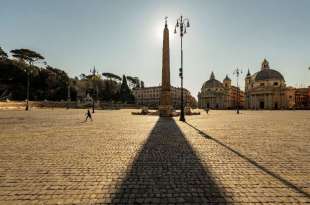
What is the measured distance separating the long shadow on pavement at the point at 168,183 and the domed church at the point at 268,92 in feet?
359

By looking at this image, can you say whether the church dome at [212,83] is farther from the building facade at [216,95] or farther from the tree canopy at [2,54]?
the tree canopy at [2,54]

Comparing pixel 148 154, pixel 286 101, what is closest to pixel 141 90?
pixel 286 101

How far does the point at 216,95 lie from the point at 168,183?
13015 centimetres

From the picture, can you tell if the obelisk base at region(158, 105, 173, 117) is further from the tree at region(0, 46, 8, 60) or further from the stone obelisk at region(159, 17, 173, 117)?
the tree at region(0, 46, 8, 60)

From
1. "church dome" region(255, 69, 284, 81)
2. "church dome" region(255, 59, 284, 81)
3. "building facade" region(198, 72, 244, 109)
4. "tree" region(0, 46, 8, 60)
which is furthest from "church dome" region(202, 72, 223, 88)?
"tree" region(0, 46, 8, 60)

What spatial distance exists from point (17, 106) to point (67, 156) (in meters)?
61.8

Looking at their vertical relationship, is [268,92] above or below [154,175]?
above

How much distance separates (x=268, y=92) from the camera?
352 feet

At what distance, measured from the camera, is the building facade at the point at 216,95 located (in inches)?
5153

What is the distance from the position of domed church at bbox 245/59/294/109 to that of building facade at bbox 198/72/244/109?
14.0 meters

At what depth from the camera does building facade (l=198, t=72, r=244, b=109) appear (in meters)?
131

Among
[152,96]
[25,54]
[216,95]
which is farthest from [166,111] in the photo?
[152,96]

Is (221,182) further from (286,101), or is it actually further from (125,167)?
(286,101)

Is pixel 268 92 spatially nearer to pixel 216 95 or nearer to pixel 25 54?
pixel 216 95
